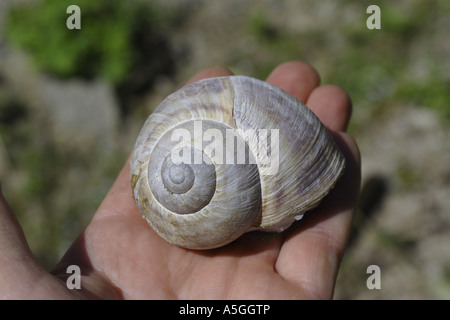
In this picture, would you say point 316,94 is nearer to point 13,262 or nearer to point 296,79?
point 296,79

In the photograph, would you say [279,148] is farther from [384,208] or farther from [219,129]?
[384,208]

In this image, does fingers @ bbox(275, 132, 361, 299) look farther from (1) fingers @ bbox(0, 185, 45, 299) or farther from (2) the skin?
(1) fingers @ bbox(0, 185, 45, 299)

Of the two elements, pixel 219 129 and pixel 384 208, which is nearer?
pixel 219 129

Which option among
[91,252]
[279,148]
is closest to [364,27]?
[279,148]

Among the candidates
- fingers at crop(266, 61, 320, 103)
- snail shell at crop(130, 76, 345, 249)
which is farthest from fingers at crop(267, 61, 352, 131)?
snail shell at crop(130, 76, 345, 249)

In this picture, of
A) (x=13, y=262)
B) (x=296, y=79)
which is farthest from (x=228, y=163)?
(x=296, y=79)
